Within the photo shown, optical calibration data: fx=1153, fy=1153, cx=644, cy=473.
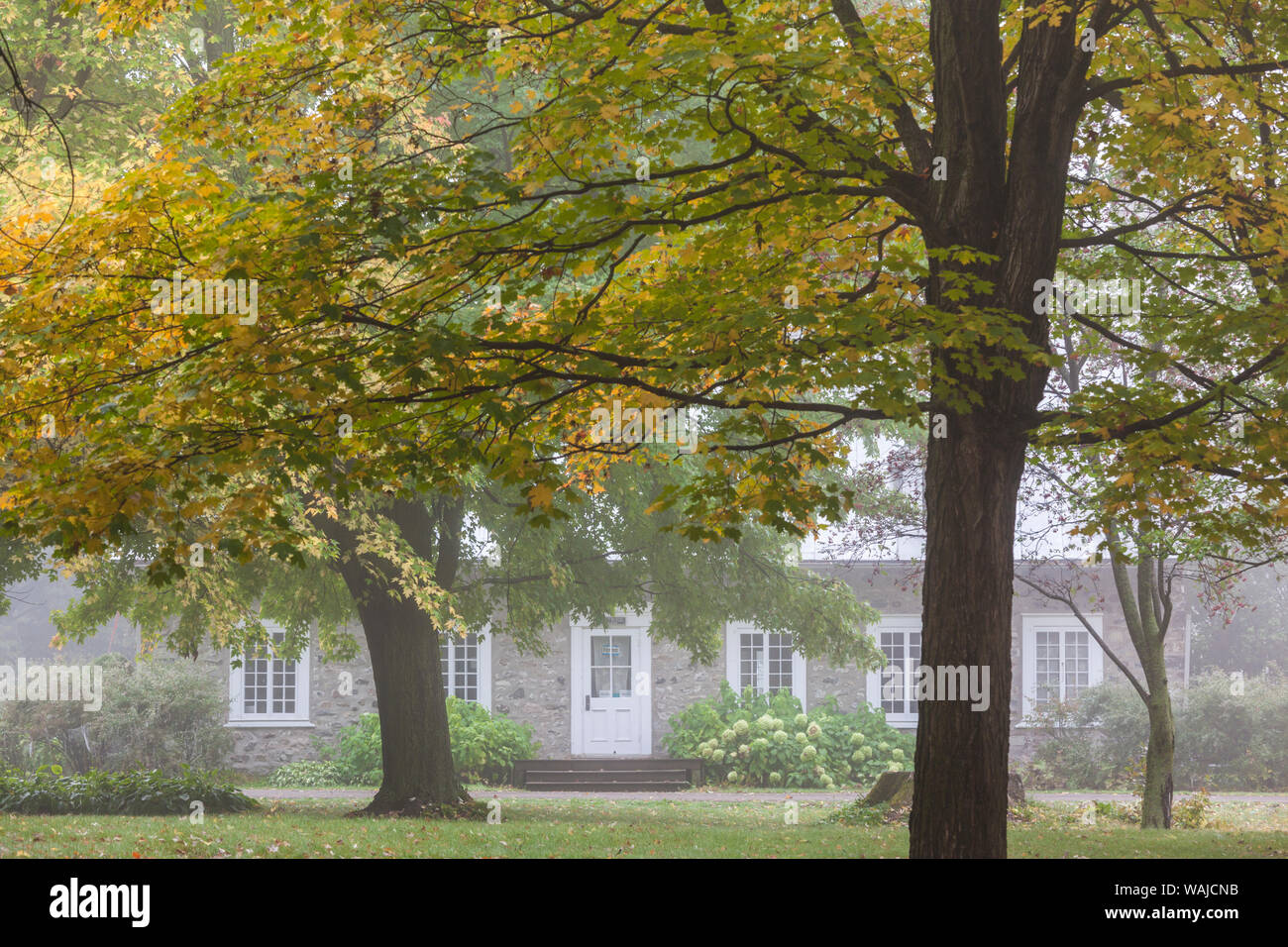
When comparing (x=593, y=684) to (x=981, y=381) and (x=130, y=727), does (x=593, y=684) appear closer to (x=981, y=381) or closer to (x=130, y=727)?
(x=130, y=727)

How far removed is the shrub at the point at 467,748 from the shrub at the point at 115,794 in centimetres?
544

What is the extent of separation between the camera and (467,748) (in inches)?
853

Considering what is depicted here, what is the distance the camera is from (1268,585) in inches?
1433

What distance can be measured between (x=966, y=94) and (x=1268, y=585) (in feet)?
113

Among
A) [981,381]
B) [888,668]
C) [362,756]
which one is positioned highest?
[981,381]

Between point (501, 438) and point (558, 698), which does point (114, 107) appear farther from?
point (558, 698)

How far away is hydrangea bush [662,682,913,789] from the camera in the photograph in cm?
2231

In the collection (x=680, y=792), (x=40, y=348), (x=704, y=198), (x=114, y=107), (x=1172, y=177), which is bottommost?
(x=680, y=792)

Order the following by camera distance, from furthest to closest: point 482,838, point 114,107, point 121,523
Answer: point 114,107, point 482,838, point 121,523

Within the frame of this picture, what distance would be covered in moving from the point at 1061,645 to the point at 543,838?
1642 centimetres

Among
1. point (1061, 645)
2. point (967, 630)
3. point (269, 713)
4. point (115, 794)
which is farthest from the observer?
point (1061, 645)

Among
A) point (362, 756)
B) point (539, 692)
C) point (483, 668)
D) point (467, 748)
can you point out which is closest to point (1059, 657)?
point (539, 692)

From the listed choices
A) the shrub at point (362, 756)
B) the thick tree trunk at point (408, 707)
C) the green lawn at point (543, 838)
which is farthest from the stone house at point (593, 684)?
the thick tree trunk at point (408, 707)

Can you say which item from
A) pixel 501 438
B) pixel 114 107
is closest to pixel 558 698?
pixel 114 107
